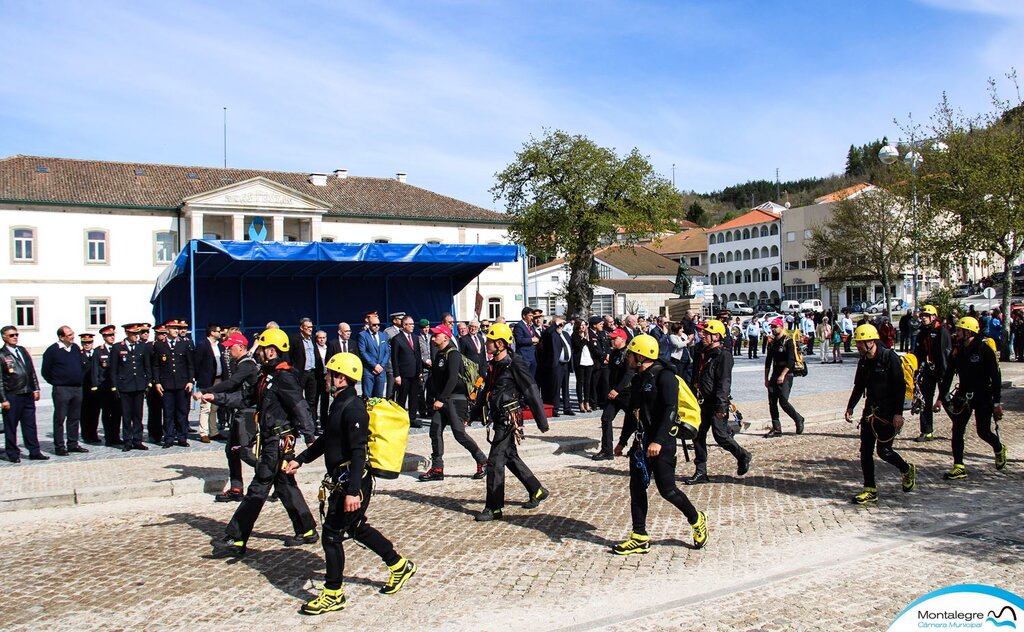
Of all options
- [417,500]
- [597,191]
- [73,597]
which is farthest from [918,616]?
[597,191]

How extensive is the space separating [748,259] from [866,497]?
80.9 m

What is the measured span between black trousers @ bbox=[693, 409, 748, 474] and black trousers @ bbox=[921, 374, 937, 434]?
12.5 ft

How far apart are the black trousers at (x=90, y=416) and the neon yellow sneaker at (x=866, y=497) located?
10.3 m

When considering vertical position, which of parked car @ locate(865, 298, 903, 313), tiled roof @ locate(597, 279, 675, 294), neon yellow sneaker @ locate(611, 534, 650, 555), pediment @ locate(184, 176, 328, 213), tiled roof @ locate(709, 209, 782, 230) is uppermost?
tiled roof @ locate(709, 209, 782, 230)

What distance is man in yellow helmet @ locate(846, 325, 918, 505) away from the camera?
7.97 meters

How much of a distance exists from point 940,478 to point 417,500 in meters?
5.79

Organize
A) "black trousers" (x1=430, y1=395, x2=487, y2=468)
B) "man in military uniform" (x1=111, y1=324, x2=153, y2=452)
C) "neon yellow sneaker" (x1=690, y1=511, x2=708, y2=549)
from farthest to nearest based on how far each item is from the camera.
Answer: "man in military uniform" (x1=111, y1=324, x2=153, y2=452)
"black trousers" (x1=430, y1=395, x2=487, y2=468)
"neon yellow sneaker" (x1=690, y1=511, x2=708, y2=549)

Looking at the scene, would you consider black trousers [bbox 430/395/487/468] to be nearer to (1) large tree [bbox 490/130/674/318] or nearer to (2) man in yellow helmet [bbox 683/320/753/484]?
(2) man in yellow helmet [bbox 683/320/753/484]

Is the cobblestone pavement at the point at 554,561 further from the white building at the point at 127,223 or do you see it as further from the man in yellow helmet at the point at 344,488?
the white building at the point at 127,223

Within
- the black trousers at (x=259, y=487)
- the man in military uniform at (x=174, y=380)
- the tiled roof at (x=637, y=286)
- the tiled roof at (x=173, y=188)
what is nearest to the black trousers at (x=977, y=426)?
the black trousers at (x=259, y=487)

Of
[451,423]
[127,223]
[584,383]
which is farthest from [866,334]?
[127,223]

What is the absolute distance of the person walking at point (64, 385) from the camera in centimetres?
1095

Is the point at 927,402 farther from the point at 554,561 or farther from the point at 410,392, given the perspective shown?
the point at 410,392

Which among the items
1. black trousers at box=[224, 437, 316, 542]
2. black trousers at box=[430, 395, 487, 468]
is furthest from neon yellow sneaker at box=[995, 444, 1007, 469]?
black trousers at box=[224, 437, 316, 542]
